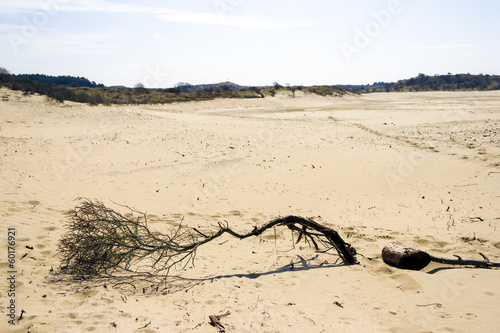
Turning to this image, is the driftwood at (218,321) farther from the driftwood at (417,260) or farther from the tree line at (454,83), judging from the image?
the tree line at (454,83)

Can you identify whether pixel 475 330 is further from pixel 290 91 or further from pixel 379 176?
pixel 290 91

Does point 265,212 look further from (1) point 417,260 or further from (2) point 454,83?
(2) point 454,83

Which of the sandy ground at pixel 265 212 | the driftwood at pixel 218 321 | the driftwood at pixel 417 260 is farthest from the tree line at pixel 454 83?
the driftwood at pixel 218 321

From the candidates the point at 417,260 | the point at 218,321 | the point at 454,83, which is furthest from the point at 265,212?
the point at 454,83

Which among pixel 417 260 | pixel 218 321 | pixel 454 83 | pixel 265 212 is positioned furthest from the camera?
pixel 454 83

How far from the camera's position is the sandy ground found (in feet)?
12.0

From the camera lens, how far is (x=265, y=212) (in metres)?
8.25

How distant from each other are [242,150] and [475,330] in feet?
38.3

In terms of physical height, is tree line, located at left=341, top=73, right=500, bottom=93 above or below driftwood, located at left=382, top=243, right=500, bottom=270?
above

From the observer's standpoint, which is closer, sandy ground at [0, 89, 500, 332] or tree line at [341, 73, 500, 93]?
sandy ground at [0, 89, 500, 332]

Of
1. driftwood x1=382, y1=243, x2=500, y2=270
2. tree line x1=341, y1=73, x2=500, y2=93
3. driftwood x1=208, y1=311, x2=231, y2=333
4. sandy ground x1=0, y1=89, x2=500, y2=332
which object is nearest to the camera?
driftwood x1=208, y1=311, x2=231, y2=333

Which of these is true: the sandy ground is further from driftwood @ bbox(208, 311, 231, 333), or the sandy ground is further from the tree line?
the tree line

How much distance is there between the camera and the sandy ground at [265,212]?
3.66 metres

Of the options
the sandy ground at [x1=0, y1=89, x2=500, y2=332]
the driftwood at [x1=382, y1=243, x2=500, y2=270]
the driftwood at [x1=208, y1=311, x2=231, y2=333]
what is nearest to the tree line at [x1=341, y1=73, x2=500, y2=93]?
the sandy ground at [x1=0, y1=89, x2=500, y2=332]
